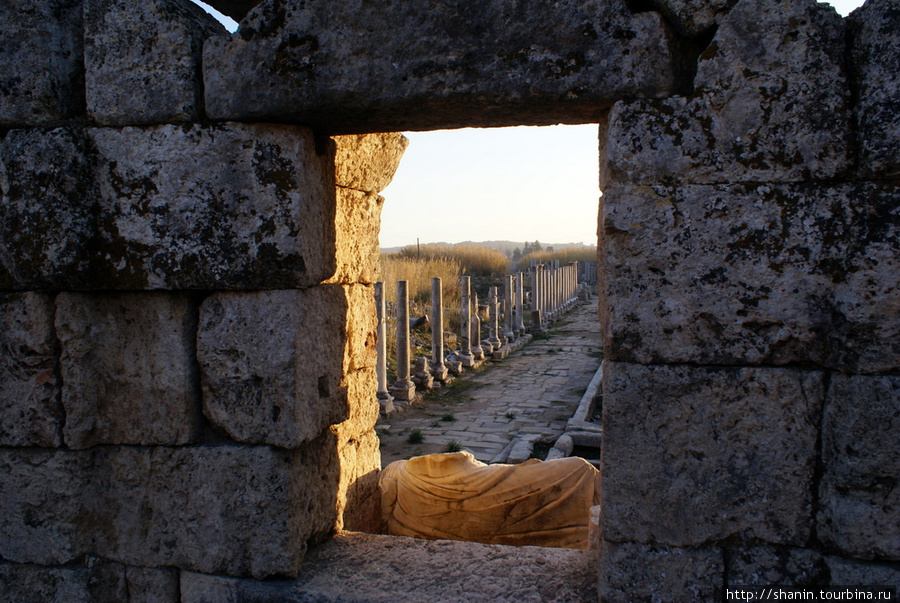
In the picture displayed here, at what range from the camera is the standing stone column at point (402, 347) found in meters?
10.3

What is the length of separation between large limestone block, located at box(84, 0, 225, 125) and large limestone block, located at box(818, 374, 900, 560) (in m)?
2.62

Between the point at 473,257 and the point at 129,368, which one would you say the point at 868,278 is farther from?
the point at 473,257

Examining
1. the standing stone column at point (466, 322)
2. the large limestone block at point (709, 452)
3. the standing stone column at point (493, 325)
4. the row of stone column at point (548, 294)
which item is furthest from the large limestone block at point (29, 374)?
the row of stone column at point (548, 294)

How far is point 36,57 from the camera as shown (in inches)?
103

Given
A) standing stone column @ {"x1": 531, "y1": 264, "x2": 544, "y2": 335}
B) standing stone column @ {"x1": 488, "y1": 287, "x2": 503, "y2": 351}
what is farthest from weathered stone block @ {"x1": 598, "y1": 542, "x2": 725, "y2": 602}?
standing stone column @ {"x1": 531, "y1": 264, "x2": 544, "y2": 335}

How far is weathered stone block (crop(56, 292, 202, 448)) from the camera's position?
8.61 feet

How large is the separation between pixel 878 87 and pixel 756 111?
1.18ft

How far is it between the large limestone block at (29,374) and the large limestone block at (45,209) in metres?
0.12

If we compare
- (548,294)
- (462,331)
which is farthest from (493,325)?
(548,294)

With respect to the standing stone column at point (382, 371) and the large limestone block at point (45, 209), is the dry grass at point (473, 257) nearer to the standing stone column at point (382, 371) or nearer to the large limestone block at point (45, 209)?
the standing stone column at point (382, 371)

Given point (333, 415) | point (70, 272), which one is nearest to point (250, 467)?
point (333, 415)

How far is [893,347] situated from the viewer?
2.02m

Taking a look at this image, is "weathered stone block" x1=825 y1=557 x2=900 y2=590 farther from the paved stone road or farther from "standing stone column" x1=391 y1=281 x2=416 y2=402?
"standing stone column" x1=391 y1=281 x2=416 y2=402

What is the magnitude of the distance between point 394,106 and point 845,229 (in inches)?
64.0
